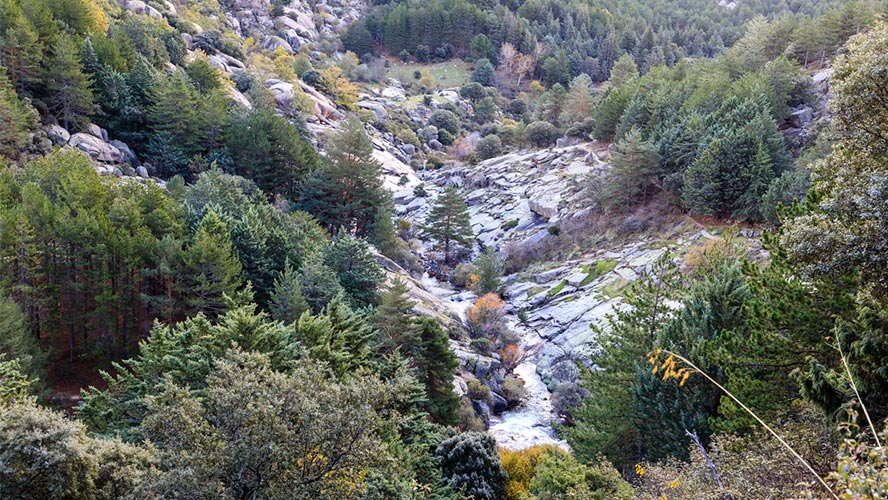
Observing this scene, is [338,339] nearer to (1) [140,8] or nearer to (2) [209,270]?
(2) [209,270]

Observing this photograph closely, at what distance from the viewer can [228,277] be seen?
24156 mm

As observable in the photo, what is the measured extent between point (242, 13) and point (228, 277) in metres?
93.9

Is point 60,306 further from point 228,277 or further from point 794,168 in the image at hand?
point 794,168

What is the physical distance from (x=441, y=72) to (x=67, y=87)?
78093 mm

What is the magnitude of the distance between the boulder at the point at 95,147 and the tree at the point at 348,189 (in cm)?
1370

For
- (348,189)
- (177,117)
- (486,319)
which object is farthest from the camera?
(348,189)

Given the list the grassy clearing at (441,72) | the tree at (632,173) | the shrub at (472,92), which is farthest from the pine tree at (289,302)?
the grassy clearing at (441,72)

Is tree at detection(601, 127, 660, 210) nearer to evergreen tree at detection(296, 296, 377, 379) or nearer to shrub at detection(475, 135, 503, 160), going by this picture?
shrub at detection(475, 135, 503, 160)

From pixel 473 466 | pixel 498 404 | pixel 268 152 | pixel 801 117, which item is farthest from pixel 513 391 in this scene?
pixel 801 117

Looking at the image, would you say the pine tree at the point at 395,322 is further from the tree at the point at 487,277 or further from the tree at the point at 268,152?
the tree at the point at 268,152

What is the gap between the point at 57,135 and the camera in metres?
37.3

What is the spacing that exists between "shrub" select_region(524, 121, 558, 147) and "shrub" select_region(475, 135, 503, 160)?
5.17m

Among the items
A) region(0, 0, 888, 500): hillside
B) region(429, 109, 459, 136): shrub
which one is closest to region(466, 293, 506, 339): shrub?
region(0, 0, 888, 500): hillside

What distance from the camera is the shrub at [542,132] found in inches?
2504
